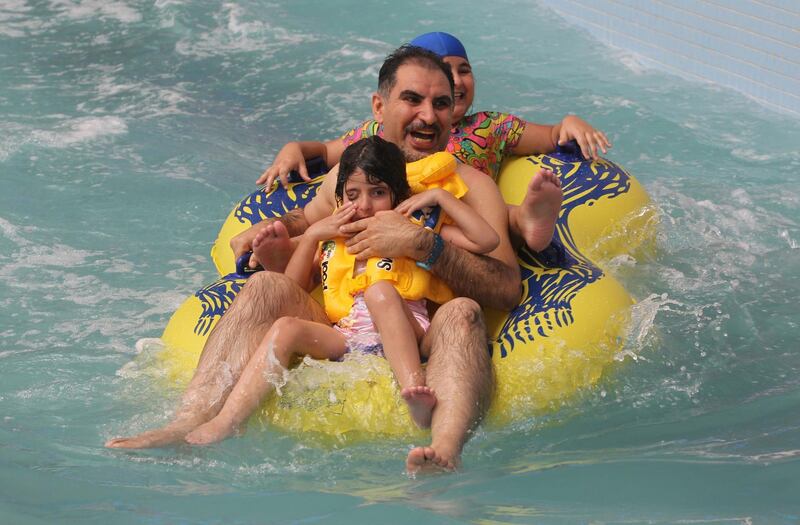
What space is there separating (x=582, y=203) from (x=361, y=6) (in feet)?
18.5

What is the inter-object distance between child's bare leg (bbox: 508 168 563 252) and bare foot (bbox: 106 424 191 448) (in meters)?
1.40

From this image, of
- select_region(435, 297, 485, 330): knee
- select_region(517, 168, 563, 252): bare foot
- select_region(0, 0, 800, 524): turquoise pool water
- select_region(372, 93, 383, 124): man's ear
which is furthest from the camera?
select_region(372, 93, 383, 124): man's ear

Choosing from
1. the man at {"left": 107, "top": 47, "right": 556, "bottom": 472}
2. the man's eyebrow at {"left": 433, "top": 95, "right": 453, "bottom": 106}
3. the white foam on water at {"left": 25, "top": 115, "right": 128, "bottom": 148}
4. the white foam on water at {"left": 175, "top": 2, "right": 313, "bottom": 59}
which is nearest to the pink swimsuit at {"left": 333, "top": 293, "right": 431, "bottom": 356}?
the man at {"left": 107, "top": 47, "right": 556, "bottom": 472}

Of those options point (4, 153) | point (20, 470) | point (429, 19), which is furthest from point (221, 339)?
point (429, 19)

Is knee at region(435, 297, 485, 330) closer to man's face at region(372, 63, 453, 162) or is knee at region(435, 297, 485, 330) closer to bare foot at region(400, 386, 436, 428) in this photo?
bare foot at region(400, 386, 436, 428)

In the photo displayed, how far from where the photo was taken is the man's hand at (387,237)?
3975mm

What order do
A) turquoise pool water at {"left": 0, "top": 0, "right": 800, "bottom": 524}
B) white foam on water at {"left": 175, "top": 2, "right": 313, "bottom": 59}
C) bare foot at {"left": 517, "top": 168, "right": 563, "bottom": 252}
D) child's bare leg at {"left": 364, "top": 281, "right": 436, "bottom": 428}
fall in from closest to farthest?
turquoise pool water at {"left": 0, "top": 0, "right": 800, "bottom": 524} → child's bare leg at {"left": 364, "top": 281, "right": 436, "bottom": 428} → bare foot at {"left": 517, "top": 168, "right": 563, "bottom": 252} → white foam on water at {"left": 175, "top": 2, "right": 313, "bottom": 59}

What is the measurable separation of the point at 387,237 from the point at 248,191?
119 inches

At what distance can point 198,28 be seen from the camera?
386 inches

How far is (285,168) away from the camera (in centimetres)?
508

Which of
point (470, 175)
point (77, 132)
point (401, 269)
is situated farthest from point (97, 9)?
point (401, 269)

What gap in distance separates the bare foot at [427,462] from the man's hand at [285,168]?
193 centimetres

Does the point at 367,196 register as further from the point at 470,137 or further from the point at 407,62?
the point at 470,137

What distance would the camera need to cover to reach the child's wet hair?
3.98 m
